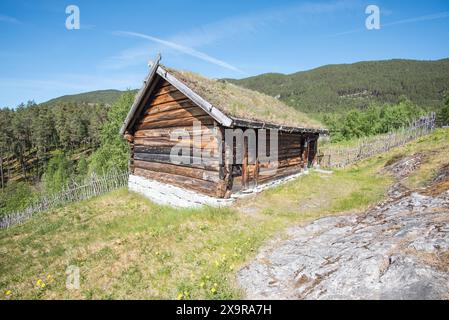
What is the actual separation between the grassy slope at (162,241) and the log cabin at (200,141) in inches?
36.8

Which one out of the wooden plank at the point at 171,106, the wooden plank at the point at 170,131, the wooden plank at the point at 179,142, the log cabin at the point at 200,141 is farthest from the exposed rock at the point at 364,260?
the wooden plank at the point at 171,106

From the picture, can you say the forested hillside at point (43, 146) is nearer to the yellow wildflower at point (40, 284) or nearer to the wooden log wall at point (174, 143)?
the wooden log wall at point (174, 143)

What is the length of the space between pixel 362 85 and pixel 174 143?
556 ft

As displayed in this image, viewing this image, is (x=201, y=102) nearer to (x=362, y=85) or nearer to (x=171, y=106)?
(x=171, y=106)

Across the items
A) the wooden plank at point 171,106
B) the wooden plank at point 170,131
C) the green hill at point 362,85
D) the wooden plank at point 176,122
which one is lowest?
the wooden plank at point 170,131

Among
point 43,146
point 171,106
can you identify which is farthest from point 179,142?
point 43,146

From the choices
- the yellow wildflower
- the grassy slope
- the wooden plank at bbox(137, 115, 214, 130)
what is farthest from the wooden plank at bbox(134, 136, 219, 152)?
the yellow wildflower

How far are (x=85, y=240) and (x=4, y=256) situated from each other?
8.41 ft

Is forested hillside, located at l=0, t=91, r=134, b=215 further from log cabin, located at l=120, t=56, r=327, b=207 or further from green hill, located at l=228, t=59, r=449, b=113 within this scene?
green hill, located at l=228, t=59, r=449, b=113

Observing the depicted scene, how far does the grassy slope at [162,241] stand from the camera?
4803 mm

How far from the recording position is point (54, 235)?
9781 millimetres

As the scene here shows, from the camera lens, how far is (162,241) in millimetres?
6496
